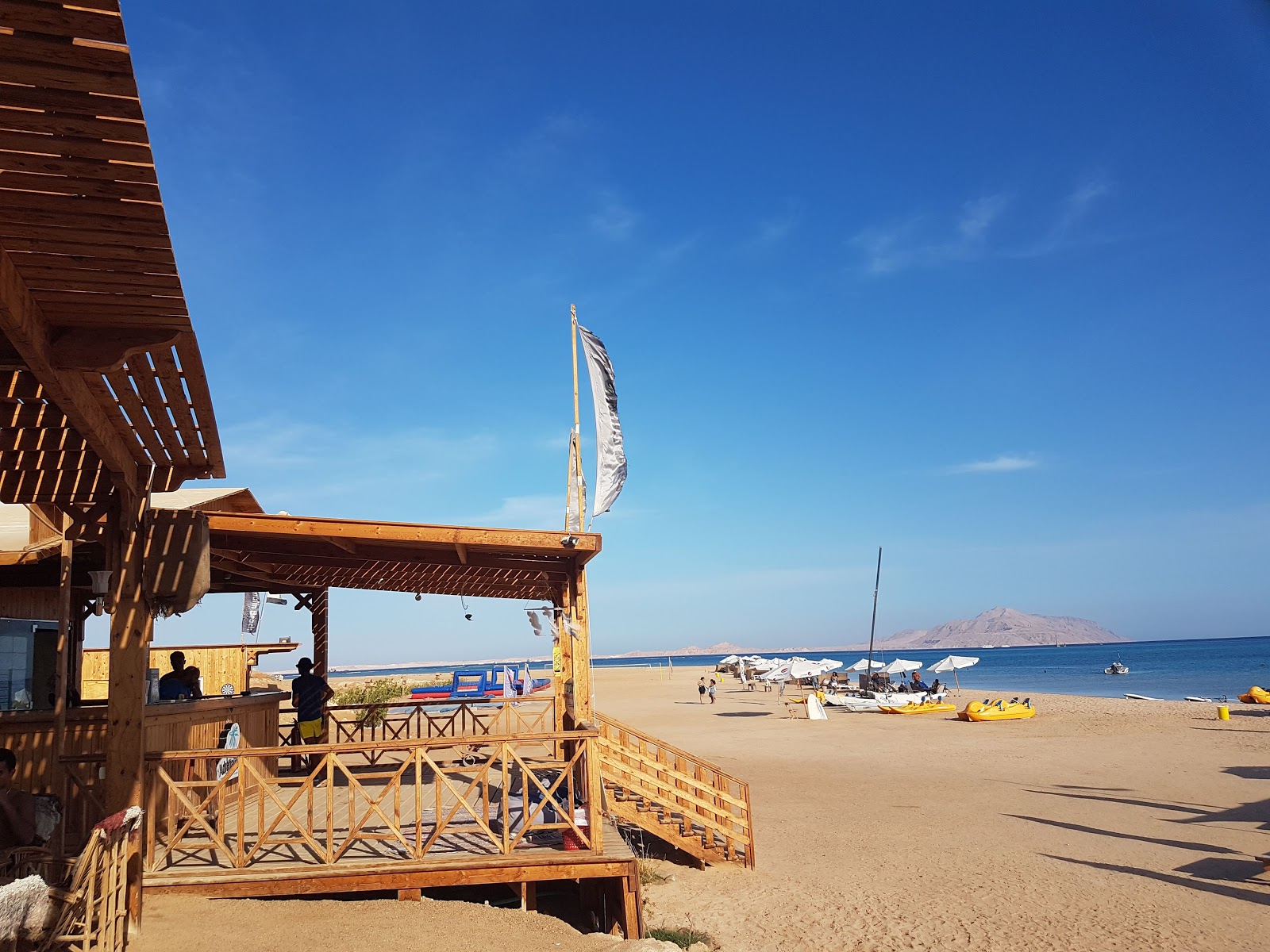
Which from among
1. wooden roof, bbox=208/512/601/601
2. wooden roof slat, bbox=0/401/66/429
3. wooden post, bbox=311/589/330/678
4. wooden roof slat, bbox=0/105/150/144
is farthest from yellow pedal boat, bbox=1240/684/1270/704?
wooden roof slat, bbox=0/105/150/144

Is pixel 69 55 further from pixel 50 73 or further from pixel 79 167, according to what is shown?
pixel 79 167

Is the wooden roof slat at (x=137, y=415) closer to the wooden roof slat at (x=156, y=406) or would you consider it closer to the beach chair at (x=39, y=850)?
the wooden roof slat at (x=156, y=406)

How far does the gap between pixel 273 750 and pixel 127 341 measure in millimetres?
4358

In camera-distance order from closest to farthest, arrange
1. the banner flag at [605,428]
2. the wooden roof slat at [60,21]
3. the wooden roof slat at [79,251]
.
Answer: the wooden roof slat at [60,21], the wooden roof slat at [79,251], the banner flag at [605,428]

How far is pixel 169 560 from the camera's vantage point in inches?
251

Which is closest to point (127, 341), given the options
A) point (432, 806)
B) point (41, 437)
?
point (41, 437)

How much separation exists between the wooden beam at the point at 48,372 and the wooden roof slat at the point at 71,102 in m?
1.06

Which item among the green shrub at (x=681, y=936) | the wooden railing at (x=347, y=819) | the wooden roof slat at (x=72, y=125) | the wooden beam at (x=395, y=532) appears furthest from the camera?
the wooden beam at (x=395, y=532)

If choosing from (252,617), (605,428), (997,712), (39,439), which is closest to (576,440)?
(605,428)

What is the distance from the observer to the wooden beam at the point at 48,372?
361 cm

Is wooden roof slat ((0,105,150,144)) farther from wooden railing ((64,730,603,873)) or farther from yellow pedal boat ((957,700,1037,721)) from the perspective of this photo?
yellow pedal boat ((957,700,1037,721))

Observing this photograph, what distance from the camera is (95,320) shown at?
4172mm

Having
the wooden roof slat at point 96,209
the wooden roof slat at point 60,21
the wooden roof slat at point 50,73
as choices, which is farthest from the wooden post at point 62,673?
the wooden roof slat at point 60,21

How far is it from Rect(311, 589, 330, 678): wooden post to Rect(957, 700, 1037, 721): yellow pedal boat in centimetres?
2176
